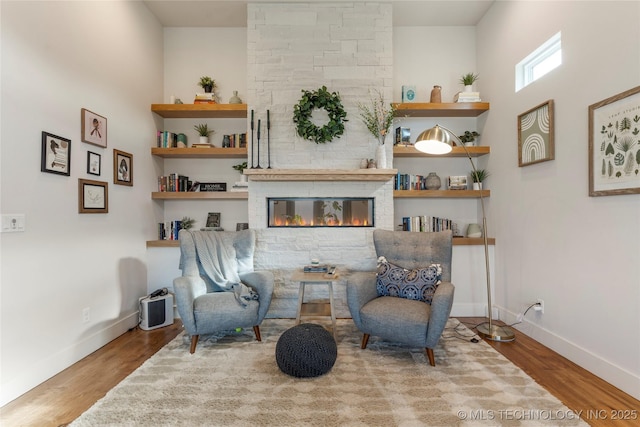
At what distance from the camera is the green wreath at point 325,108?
3.22 m

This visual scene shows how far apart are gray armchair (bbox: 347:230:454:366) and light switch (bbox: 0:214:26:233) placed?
221cm

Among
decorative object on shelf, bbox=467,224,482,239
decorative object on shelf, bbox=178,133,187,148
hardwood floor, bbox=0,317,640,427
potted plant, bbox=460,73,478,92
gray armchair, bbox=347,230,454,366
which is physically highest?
potted plant, bbox=460,73,478,92

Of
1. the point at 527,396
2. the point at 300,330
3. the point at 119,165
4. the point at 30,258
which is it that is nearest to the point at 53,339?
the point at 30,258

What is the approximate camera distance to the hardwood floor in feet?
5.49

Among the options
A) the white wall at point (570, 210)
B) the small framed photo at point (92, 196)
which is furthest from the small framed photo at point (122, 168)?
the white wall at point (570, 210)

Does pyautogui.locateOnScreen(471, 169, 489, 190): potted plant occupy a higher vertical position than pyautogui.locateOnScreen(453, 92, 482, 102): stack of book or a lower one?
lower

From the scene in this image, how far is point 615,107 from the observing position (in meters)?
1.94

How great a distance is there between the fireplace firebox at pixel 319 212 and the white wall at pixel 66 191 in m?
1.42

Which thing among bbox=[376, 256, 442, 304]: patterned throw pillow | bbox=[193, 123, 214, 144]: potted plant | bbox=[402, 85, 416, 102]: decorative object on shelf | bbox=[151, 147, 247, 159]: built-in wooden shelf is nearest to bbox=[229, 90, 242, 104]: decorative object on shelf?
bbox=[193, 123, 214, 144]: potted plant

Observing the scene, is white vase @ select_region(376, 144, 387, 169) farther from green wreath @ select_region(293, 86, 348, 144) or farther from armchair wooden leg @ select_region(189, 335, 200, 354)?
armchair wooden leg @ select_region(189, 335, 200, 354)

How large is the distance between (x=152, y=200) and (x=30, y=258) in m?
1.55

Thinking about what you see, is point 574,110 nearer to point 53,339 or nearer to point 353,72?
point 353,72

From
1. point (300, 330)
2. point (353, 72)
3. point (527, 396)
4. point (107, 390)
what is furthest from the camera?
point (353, 72)

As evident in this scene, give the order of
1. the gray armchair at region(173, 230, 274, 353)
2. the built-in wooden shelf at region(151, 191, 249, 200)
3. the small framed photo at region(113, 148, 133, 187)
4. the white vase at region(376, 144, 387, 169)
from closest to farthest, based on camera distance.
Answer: the gray armchair at region(173, 230, 274, 353), the small framed photo at region(113, 148, 133, 187), the white vase at region(376, 144, 387, 169), the built-in wooden shelf at region(151, 191, 249, 200)
